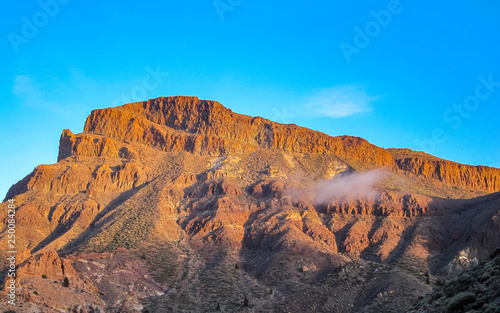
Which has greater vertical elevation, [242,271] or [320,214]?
[320,214]

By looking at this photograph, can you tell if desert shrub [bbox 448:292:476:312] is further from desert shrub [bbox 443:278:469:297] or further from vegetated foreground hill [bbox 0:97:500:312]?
vegetated foreground hill [bbox 0:97:500:312]

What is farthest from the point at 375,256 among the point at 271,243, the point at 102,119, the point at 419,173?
the point at 102,119

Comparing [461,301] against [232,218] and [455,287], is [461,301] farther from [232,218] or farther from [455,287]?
[232,218]

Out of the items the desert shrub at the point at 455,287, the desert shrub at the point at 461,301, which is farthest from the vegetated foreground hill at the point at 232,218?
the desert shrub at the point at 461,301

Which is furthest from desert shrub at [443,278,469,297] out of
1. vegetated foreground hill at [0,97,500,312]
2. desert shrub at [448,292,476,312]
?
vegetated foreground hill at [0,97,500,312]

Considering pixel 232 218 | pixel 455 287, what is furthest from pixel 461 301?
pixel 232 218

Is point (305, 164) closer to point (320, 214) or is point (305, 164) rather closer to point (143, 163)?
point (320, 214)
